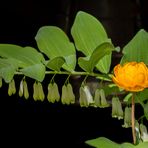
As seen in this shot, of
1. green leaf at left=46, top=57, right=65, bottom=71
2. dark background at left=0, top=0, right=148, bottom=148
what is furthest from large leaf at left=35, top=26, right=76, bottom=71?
dark background at left=0, top=0, right=148, bottom=148

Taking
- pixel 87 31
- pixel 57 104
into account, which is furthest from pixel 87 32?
pixel 57 104

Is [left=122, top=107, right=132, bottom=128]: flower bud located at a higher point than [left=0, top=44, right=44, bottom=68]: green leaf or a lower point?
lower

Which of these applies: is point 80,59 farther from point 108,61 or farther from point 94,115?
point 94,115

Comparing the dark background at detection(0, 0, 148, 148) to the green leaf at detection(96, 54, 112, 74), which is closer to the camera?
the green leaf at detection(96, 54, 112, 74)

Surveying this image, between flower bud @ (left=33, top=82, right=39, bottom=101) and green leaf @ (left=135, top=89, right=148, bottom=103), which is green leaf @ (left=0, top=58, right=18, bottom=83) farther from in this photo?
green leaf @ (left=135, top=89, right=148, bottom=103)

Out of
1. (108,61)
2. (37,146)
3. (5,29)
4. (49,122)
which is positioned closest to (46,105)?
(49,122)

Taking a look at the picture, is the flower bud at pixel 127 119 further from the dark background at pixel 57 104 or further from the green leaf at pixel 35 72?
the dark background at pixel 57 104
